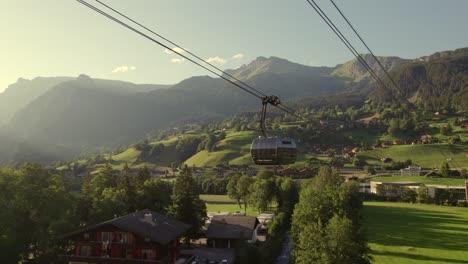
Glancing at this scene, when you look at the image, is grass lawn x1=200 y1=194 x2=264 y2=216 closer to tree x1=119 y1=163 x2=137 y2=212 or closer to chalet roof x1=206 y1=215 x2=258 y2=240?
chalet roof x1=206 y1=215 x2=258 y2=240

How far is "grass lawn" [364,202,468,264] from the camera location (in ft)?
212

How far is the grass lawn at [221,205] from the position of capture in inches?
5226

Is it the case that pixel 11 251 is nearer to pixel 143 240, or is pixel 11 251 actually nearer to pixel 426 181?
pixel 143 240

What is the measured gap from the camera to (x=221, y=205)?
146 meters

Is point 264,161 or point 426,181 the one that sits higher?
point 264,161

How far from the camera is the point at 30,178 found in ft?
220

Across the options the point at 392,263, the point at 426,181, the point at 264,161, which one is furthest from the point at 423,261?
the point at 426,181

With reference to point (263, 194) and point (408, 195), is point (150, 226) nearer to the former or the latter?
point (263, 194)

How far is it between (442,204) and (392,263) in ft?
284

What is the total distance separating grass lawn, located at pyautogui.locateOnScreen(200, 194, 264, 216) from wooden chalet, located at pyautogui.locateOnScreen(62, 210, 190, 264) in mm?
71205

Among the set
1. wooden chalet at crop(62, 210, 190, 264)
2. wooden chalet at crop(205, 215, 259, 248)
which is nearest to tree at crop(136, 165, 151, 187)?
wooden chalet at crop(205, 215, 259, 248)

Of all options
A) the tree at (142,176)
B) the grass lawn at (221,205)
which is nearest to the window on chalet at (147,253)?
the tree at (142,176)

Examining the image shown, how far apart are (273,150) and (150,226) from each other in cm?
3749

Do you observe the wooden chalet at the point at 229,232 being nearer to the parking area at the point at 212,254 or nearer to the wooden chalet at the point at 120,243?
the parking area at the point at 212,254
